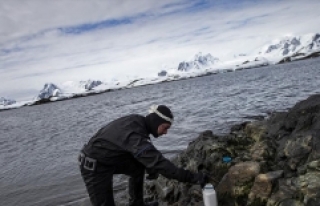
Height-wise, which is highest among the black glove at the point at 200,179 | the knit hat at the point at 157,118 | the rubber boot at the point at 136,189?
the knit hat at the point at 157,118

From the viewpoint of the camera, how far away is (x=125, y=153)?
6141mm

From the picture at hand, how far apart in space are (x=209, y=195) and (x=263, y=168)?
175 cm

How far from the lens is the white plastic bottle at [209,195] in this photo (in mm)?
6180

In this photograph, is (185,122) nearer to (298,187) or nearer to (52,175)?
(52,175)

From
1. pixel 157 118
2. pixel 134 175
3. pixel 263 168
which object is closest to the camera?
pixel 157 118

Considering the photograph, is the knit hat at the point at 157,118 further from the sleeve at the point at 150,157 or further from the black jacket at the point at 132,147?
the sleeve at the point at 150,157

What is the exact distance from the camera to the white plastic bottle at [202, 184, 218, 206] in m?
6.18

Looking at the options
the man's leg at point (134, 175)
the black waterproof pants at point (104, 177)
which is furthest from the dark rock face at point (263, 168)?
the black waterproof pants at point (104, 177)

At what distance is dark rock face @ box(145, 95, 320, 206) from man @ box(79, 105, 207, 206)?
44.7 inches

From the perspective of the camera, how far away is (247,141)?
35.9 ft

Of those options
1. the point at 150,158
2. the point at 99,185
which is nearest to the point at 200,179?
the point at 150,158

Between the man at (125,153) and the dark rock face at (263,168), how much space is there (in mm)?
1136

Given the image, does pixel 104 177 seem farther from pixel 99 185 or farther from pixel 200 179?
pixel 200 179

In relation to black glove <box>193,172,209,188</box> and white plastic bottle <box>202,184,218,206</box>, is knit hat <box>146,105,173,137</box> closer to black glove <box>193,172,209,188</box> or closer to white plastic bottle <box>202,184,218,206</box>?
black glove <box>193,172,209,188</box>
